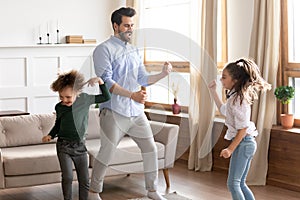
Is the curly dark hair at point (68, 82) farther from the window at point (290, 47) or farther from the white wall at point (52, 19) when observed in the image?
the white wall at point (52, 19)

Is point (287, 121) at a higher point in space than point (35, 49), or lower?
lower

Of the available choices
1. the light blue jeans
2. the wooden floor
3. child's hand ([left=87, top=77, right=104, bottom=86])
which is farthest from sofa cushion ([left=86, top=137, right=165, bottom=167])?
the light blue jeans

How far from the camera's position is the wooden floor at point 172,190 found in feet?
16.5

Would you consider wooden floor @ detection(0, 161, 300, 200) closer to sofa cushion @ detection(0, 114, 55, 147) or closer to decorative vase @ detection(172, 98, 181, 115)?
sofa cushion @ detection(0, 114, 55, 147)

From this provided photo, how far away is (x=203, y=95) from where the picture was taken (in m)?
6.20

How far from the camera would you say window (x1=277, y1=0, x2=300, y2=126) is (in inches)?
213

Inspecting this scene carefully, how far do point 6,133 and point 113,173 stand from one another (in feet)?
3.36

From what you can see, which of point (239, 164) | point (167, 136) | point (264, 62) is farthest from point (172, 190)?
point (239, 164)

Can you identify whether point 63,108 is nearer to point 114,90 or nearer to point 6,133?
point 114,90

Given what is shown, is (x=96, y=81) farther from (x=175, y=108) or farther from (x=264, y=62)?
(x=175, y=108)

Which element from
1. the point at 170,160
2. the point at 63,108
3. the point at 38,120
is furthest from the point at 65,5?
the point at 63,108

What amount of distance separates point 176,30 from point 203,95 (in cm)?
120

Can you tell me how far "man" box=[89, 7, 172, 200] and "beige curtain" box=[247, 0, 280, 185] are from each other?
1369 mm

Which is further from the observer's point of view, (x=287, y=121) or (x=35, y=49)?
(x=35, y=49)
